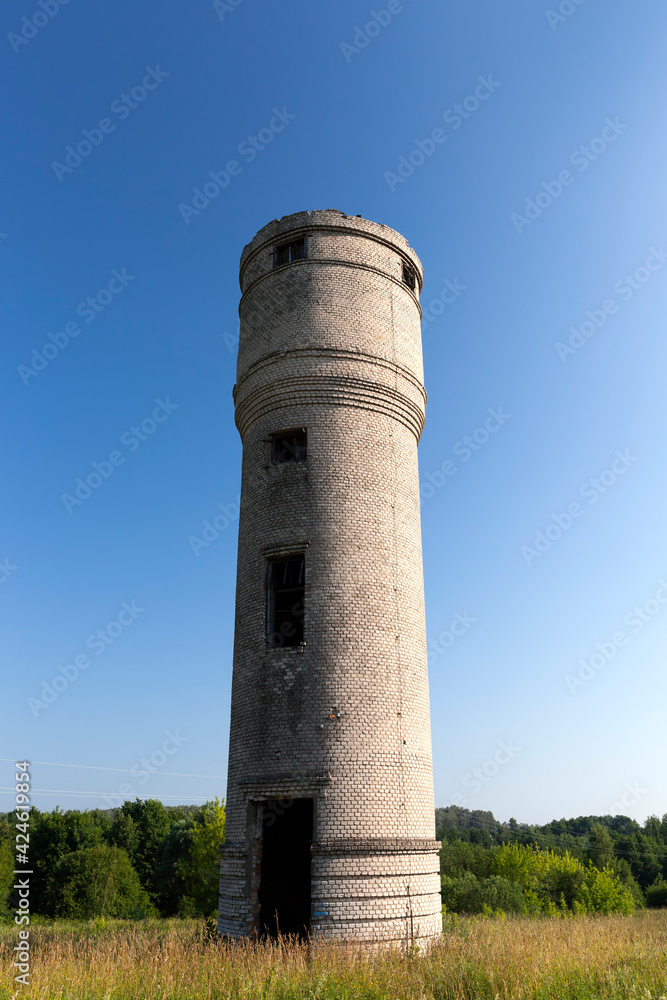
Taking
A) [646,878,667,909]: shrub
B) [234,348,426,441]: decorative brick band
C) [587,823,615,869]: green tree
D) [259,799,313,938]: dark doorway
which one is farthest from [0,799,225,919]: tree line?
[587,823,615,869]: green tree

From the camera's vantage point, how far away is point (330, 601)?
10727mm

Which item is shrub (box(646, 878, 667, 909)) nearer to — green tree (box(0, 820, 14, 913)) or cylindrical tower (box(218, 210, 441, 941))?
green tree (box(0, 820, 14, 913))

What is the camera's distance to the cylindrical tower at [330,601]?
9625mm

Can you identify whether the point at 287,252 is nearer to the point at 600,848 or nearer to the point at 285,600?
the point at 285,600

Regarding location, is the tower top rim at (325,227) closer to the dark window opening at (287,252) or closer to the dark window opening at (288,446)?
the dark window opening at (287,252)

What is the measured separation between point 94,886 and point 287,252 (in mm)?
38331

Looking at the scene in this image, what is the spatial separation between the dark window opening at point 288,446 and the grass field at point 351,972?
25.1ft

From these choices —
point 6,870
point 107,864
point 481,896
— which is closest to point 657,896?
point 481,896

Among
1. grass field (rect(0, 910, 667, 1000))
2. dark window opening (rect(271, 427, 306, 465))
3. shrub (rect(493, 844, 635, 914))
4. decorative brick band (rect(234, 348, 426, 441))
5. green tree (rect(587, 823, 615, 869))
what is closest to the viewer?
grass field (rect(0, 910, 667, 1000))

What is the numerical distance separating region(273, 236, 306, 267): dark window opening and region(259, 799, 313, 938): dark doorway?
34.8 ft

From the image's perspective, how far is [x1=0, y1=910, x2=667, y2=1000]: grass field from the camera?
6273mm

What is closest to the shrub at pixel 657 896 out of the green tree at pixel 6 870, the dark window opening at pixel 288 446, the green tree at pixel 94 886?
the green tree at pixel 94 886

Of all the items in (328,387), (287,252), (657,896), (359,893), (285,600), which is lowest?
(657,896)

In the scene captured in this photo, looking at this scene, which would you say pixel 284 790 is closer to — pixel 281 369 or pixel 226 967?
pixel 226 967
